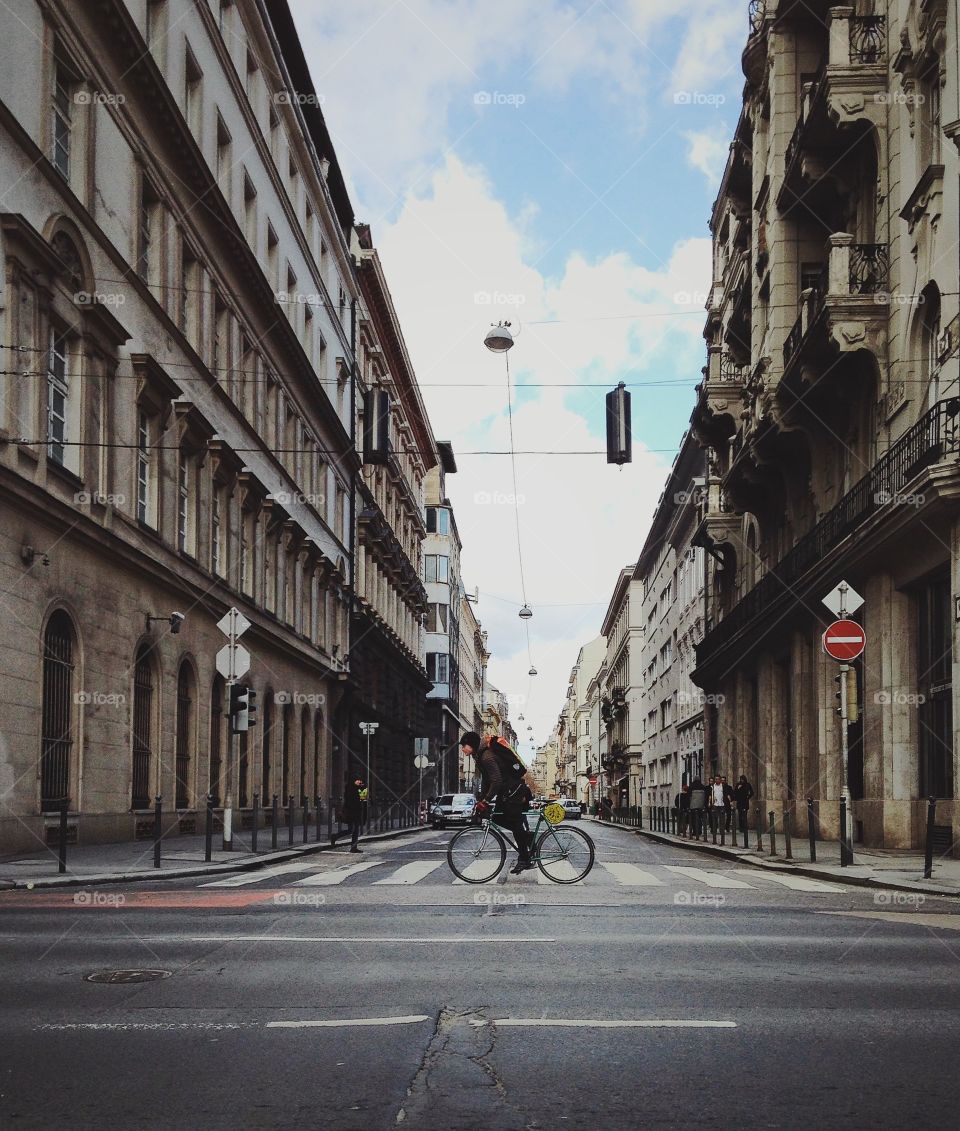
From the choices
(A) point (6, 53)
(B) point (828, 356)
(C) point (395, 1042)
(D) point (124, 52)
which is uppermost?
(D) point (124, 52)

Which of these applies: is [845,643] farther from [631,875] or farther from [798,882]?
[631,875]

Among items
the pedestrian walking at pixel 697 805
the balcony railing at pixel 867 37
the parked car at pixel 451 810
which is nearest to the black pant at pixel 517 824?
the balcony railing at pixel 867 37

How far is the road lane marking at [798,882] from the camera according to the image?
51.0ft

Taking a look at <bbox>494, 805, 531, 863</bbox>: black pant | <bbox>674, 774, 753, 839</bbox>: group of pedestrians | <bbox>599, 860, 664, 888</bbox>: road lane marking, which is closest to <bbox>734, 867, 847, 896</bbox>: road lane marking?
<bbox>599, 860, 664, 888</bbox>: road lane marking

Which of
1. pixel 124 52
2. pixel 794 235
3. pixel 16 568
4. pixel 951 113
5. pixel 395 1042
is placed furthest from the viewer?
pixel 794 235

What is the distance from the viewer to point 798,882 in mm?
16938

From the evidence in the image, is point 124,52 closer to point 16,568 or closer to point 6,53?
point 6,53

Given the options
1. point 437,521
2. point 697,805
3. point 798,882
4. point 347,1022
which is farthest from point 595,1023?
point 437,521

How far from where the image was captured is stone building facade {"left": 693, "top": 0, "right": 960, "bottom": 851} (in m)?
22.3

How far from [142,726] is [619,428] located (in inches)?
413

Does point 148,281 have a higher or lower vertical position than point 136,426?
higher

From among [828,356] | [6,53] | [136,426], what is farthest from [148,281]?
[828,356]

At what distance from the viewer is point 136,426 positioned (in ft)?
80.7

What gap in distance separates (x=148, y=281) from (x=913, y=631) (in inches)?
597
